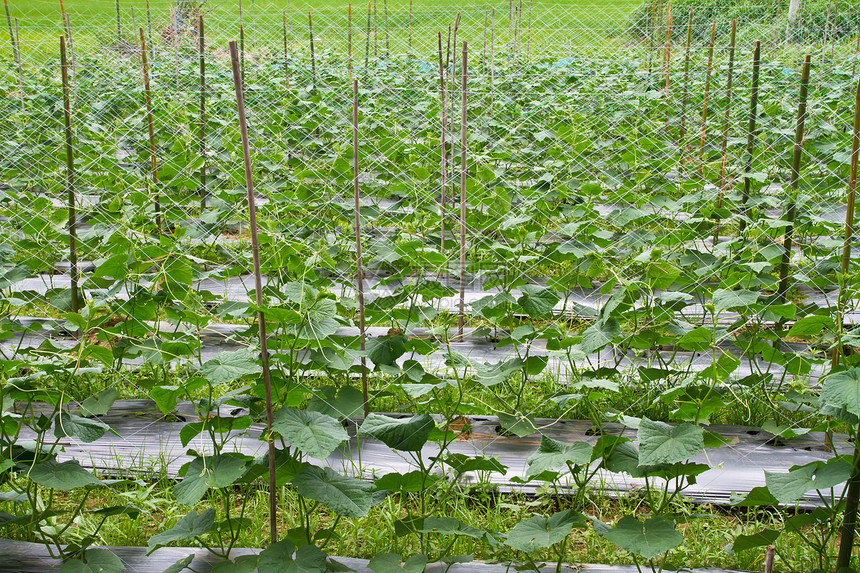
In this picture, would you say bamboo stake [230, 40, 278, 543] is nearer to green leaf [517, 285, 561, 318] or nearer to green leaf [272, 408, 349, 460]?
green leaf [272, 408, 349, 460]

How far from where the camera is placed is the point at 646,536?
1515 mm

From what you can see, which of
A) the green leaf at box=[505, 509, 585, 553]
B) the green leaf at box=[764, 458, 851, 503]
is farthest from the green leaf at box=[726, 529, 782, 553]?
the green leaf at box=[505, 509, 585, 553]

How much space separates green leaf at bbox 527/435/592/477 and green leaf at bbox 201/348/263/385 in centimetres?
62

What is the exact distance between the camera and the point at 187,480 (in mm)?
1570

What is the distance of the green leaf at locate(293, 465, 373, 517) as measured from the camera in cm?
150

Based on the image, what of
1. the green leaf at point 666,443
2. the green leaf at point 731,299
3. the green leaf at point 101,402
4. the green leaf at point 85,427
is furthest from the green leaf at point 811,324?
the green leaf at point 101,402

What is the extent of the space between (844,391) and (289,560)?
112cm

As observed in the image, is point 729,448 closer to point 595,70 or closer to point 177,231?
point 177,231

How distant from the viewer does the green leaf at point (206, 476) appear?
1526mm

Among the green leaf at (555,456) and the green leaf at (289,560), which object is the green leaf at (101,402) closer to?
the green leaf at (289,560)

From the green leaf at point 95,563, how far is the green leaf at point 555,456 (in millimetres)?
886

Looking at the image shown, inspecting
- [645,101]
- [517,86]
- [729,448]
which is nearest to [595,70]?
[517,86]

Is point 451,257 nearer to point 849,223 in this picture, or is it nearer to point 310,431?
point 849,223

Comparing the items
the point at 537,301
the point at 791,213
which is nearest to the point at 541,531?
the point at 537,301
